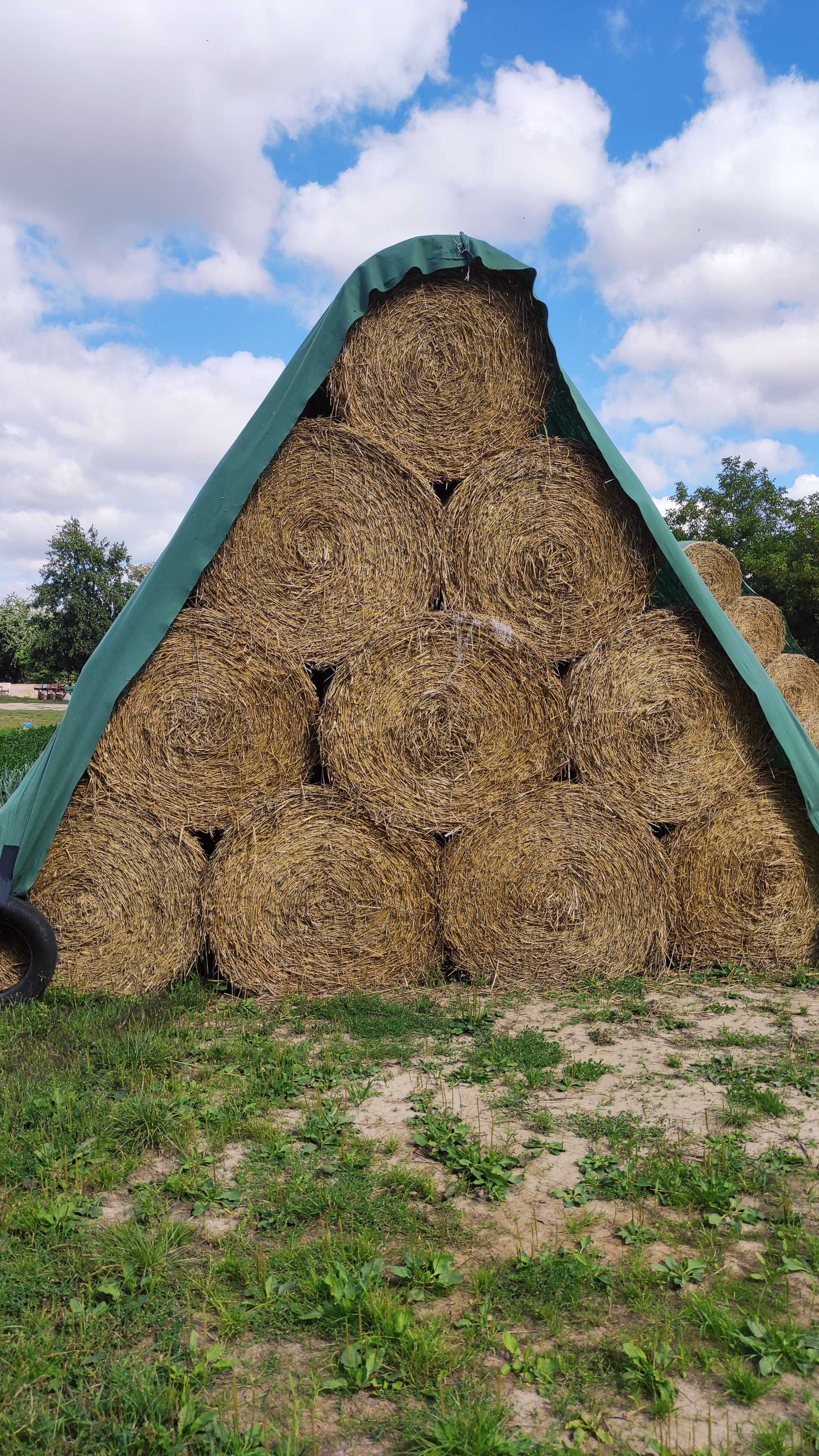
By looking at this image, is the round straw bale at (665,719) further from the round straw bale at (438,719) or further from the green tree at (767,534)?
the green tree at (767,534)

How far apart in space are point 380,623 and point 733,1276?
3.47 metres

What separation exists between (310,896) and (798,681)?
27.7ft

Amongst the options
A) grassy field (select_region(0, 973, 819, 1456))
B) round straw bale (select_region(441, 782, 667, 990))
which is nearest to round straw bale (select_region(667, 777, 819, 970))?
round straw bale (select_region(441, 782, 667, 990))

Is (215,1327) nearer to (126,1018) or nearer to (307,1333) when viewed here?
(307,1333)

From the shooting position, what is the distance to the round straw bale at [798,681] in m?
11.6

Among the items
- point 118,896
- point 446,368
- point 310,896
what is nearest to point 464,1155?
point 310,896

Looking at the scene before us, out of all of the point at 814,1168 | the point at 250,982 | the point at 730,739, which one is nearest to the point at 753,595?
the point at 730,739

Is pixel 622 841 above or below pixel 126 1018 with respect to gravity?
above

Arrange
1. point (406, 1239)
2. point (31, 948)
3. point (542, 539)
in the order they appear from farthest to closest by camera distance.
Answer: point (542, 539) → point (31, 948) → point (406, 1239)

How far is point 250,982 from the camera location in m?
5.23

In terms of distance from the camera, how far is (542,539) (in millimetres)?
5344

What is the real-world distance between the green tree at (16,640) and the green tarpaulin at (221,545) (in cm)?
5943

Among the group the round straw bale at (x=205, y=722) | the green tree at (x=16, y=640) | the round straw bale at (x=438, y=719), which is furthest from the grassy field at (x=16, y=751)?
the green tree at (x=16, y=640)

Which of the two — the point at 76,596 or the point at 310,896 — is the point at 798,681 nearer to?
the point at 310,896
